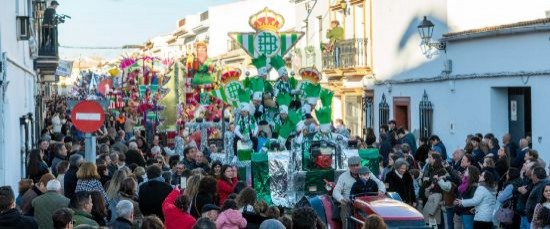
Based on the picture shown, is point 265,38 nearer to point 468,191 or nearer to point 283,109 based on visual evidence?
point 283,109

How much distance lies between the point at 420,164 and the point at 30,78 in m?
9.86

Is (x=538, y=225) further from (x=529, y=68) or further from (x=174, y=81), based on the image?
(x=174, y=81)

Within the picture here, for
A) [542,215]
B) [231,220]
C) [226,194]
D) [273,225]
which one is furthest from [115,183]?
[542,215]

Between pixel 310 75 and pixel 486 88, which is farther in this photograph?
pixel 486 88

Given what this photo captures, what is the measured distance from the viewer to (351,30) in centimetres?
3206

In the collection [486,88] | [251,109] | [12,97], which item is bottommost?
[251,109]

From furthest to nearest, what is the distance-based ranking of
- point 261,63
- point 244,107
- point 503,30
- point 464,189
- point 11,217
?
point 503,30 → point 261,63 → point 244,107 → point 464,189 → point 11,217

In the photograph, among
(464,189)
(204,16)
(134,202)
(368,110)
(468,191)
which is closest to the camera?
(134,202)

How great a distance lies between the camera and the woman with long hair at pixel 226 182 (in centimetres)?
1367

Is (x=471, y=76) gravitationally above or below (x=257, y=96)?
above

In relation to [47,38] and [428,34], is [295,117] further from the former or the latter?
[47,38]

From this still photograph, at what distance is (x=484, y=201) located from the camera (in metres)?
14.5

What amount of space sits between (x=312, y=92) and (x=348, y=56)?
12.8m

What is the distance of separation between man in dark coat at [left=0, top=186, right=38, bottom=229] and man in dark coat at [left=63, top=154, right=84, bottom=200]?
10.6ft
